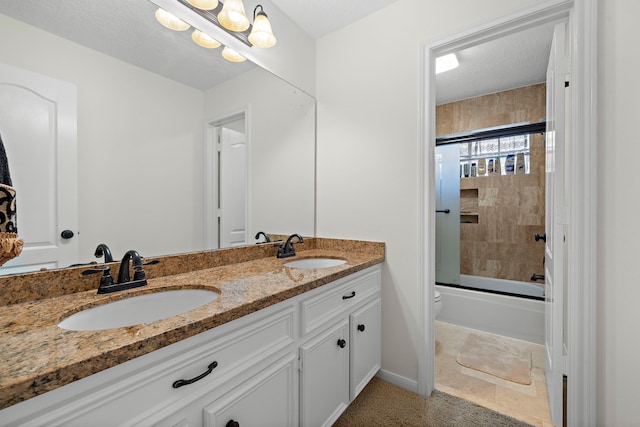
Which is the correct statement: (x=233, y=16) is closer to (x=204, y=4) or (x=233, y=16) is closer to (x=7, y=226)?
(x=204, y=4)

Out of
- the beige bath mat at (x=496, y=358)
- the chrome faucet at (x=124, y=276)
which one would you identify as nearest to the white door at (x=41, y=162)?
the chrome faucet at (x=124, y=276)

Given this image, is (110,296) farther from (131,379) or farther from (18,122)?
(18,122)

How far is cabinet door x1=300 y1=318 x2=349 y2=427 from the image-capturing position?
114 cm

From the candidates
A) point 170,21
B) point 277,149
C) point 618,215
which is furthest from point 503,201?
point 170,21

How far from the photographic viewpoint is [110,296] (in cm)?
95

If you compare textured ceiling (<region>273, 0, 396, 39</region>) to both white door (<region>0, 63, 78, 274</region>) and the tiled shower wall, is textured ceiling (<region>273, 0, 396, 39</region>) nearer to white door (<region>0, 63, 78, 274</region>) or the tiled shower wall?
white door (<region>0, 63, 78, 274</region>)

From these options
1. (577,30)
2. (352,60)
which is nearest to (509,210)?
(577,30)

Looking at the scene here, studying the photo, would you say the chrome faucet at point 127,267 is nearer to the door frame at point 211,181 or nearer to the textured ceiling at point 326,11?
the door frame at point 211,181

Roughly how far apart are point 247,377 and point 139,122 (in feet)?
3.55

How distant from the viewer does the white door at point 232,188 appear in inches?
60.8

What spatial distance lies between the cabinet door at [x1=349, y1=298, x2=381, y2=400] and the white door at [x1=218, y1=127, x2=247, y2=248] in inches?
31.2

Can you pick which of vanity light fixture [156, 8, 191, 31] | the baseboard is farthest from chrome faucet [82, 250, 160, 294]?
the baseboard

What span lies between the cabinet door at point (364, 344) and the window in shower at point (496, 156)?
2.35m

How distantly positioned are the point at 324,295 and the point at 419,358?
0.85 m
